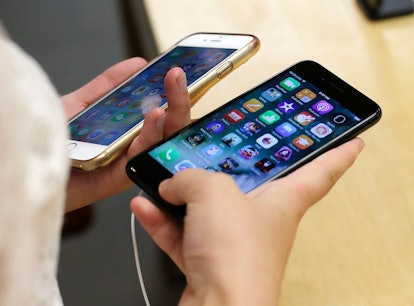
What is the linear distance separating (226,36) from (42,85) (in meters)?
0.46

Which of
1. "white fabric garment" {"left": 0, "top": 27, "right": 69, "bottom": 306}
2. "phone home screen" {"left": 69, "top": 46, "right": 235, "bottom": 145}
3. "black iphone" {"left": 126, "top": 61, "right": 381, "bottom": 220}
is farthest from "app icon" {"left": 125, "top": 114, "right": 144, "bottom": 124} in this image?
"white fabric garment" {"left": 0, "top": 27, "right": 69, "bottom": 306}

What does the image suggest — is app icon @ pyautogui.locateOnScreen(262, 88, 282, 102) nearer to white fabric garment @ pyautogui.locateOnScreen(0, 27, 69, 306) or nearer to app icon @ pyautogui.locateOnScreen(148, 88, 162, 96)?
app icon @ pyautogui.locateOnScreen(148, 88, 162, 96)

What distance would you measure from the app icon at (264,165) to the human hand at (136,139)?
0.36ft

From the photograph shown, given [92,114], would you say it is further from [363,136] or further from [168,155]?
[363,136]

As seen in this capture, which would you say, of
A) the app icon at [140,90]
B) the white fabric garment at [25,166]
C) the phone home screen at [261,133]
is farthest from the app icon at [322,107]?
the white fabric garment at [25,166]

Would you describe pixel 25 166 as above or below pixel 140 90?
above

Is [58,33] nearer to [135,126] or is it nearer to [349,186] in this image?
[135,126]

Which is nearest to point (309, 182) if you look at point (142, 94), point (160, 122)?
point (160, 122)

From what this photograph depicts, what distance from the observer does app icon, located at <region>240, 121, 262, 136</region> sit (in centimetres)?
53

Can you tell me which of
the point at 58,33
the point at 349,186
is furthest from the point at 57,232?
the point at 58,33

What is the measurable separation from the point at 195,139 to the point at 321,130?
11 centimetres

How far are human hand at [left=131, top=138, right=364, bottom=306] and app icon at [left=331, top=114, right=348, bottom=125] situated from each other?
0.32 ft

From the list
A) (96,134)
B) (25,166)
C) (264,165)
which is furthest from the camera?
(96,134)

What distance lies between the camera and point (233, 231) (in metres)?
0.37
